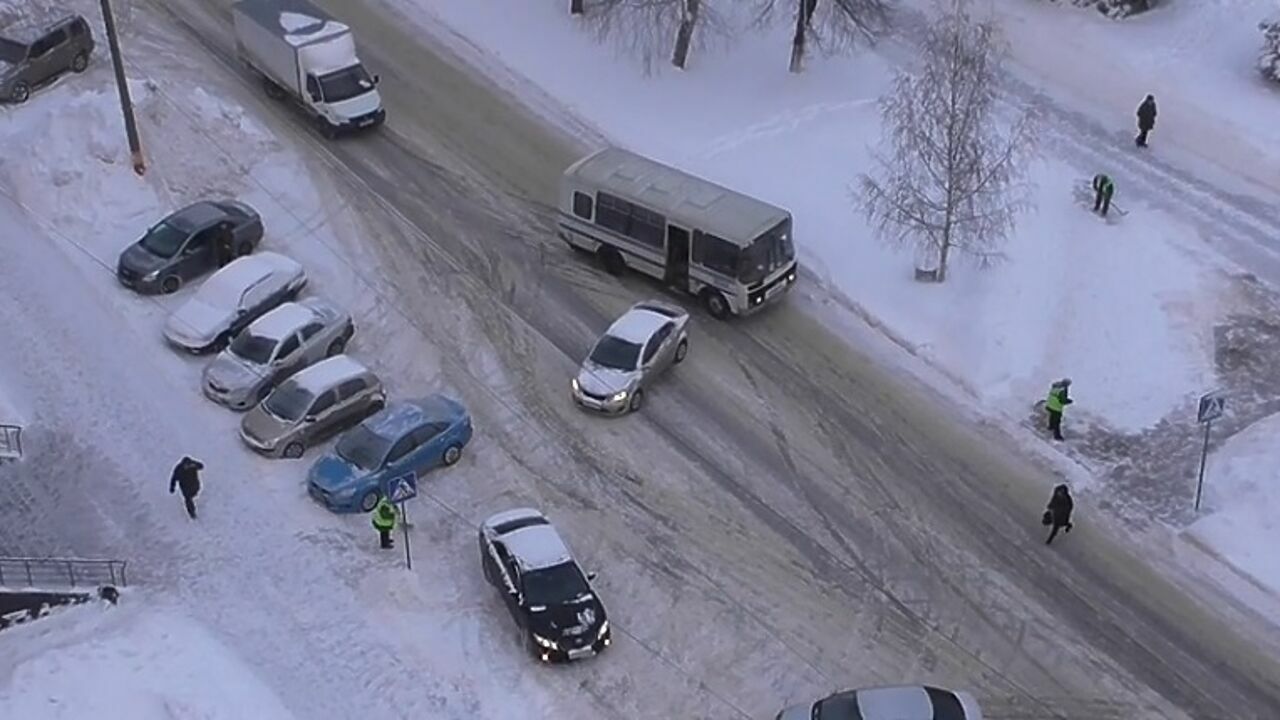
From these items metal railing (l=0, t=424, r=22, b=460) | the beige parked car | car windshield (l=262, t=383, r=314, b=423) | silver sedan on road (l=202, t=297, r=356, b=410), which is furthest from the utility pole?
car windshield (l=262, t=383, r=314, b=423)

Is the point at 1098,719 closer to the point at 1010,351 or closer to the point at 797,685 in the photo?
the point at 797,685

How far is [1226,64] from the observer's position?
46.8 metres

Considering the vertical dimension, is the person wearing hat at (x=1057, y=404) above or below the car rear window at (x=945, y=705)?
below

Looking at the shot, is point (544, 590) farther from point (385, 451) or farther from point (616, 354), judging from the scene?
point (616, 354)

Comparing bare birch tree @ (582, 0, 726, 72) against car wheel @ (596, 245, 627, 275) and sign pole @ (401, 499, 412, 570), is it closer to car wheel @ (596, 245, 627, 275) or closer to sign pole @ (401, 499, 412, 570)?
car wheel @ (596, 245, 627, 275)

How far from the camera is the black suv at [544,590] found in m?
29.6

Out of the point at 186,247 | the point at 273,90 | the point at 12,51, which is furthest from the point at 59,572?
the point at 12,51

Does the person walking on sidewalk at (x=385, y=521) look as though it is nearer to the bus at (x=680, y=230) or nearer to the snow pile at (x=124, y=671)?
the snow pile at (x=124, y=671)

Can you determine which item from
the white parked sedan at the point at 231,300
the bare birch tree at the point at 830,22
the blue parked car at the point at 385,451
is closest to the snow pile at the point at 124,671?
the blue parked car at the point at 385,451

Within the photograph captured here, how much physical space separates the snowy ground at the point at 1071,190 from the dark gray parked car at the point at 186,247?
8.97m

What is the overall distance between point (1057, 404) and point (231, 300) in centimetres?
1542

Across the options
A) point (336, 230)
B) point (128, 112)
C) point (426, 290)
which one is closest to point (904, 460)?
point (426, 290)

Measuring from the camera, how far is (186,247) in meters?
37.9

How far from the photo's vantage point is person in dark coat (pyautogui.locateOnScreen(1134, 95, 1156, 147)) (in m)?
42.8
